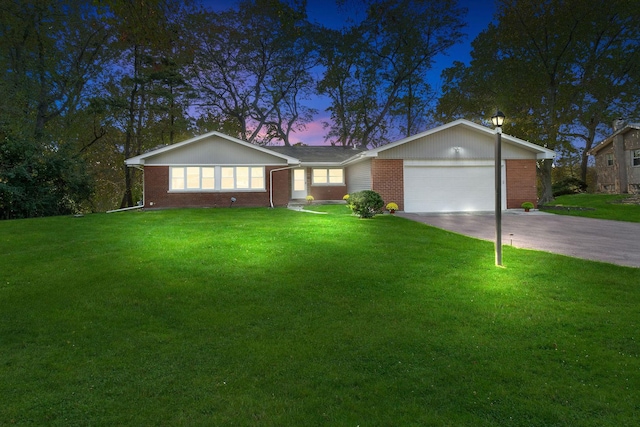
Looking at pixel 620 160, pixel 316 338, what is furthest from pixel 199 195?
pixel 620 160

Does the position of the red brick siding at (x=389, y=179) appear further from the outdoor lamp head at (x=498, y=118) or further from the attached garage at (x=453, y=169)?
the outdoor lamp head at (x=498, y=118)

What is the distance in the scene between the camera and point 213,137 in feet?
70.5

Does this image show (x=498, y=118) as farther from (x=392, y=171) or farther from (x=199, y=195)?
(x=199, y=195)

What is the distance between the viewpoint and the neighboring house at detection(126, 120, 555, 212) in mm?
19891

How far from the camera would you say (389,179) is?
19750 mm

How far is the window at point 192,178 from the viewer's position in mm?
21281

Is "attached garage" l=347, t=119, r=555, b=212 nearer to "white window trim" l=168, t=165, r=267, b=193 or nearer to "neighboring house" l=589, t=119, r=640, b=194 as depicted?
"white window trim" l=168, t=165, r=267, b=193

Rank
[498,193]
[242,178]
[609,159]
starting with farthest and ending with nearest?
[609,159]
[242,178]
[498,193]

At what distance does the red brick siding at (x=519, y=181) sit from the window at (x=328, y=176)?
1060cm

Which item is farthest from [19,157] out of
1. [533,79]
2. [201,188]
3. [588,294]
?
[533,79]

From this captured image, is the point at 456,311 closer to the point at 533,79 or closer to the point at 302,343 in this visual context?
the point at 302,343

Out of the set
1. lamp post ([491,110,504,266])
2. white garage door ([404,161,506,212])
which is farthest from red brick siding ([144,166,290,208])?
lamp post ([491,110,504,266])

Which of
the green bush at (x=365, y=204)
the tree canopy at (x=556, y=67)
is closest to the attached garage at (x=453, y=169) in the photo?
the green bush at (x=365, y=204)

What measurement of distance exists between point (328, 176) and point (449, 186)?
9.07m
